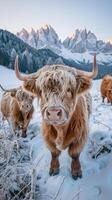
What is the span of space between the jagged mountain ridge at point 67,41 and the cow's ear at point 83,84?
147 m

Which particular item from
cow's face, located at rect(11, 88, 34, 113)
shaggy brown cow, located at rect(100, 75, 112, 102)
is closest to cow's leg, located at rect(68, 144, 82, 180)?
cow's face, located at rect(11, 88, 34, 113)

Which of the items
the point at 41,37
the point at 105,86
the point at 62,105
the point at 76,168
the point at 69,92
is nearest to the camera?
the point at 62,105

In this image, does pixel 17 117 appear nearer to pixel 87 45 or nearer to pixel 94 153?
pixel 94 153

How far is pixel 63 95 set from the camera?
3896mm

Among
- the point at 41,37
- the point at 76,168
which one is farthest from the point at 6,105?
the point at 41,37

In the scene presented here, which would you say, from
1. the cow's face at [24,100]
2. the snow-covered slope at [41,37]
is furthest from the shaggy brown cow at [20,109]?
the snow-covered slope at [41,37]

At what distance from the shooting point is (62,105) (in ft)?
12.5

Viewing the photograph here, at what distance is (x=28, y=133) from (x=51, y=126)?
2.79 m

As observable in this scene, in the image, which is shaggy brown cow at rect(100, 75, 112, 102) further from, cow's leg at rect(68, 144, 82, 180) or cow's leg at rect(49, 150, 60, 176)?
cow's leg at rect(68, 144, 82, 180)

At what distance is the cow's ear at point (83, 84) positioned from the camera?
13.8ft

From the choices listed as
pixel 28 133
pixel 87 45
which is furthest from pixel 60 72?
pixel 87 45

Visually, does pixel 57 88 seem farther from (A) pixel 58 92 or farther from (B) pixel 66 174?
(B) pixel 66 174

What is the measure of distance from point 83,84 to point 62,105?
0.57m

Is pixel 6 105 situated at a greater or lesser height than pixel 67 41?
greater
